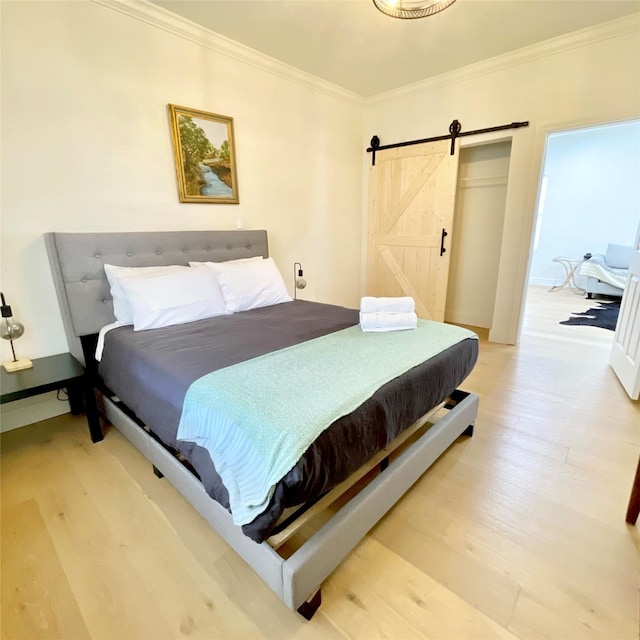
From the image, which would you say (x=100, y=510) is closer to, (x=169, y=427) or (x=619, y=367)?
(x=169, y=427)

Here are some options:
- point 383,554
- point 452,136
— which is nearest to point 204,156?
point 452,136

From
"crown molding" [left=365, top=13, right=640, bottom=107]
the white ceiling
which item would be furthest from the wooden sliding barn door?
the white ceiling

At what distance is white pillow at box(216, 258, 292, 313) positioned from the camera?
2566 millimetres

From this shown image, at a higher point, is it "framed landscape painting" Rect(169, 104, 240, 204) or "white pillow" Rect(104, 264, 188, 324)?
"framed landscape painting" Rect(169, 104, 240, 204)

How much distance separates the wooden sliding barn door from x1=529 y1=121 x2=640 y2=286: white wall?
3.05m

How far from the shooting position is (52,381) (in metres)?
1.89

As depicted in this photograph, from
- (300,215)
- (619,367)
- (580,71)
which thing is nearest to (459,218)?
(580,71)

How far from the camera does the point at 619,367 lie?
280 centimetres

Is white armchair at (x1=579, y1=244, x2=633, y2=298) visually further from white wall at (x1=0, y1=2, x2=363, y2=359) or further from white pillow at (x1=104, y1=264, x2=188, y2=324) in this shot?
white pillow at (x1=104, y1=264, x2=188, y2=324)

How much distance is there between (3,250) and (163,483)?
1689mm

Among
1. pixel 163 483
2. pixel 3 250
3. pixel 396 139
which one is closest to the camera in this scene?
pixel 163 483

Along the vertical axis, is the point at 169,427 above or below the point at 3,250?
below

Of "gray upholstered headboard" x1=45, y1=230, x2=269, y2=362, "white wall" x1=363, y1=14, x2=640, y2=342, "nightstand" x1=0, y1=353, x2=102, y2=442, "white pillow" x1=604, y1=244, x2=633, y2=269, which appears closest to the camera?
"nightstand" x1=0, y1=353, x2=102, y2=442

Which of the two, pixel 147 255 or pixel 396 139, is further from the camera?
pixel 396 139
